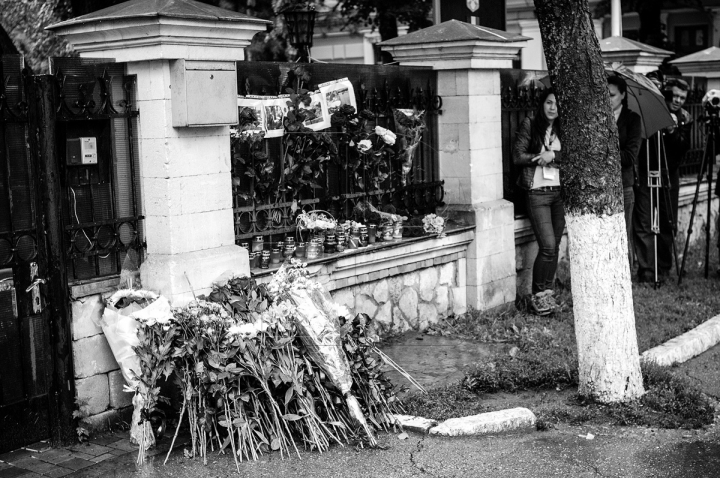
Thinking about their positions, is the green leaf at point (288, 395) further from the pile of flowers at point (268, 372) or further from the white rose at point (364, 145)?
the white rose at point (364, 145)

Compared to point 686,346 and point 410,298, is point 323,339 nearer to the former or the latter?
point 410,298

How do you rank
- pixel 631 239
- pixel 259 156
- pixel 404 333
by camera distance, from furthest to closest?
pixel 631 239 < pixel 404 333 < pixel 259 156

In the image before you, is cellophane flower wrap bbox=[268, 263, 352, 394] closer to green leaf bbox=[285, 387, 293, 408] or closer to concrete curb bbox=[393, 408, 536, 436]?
green leaf bbox=[285, 387, 293, 408]

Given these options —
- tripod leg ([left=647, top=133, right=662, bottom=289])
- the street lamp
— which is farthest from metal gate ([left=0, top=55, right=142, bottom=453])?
tripod leg ([left=647, top=133, right=662, bottom=289])

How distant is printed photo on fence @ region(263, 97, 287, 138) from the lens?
7191mm

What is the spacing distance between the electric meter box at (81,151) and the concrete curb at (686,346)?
4.02 meters

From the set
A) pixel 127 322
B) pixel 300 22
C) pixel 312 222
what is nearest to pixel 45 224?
pixel 127 322

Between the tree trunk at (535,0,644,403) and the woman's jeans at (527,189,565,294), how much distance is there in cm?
286

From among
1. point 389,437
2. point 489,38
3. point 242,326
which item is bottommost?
point 389,437

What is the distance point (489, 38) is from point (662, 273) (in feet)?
11.8

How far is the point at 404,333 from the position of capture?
8.41 m

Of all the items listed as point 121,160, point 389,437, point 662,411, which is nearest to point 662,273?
point 662,411

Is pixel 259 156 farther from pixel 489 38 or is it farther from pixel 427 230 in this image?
pixel 489 38

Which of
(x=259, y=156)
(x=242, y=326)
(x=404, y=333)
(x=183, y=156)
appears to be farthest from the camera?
(x=404, y=333)
